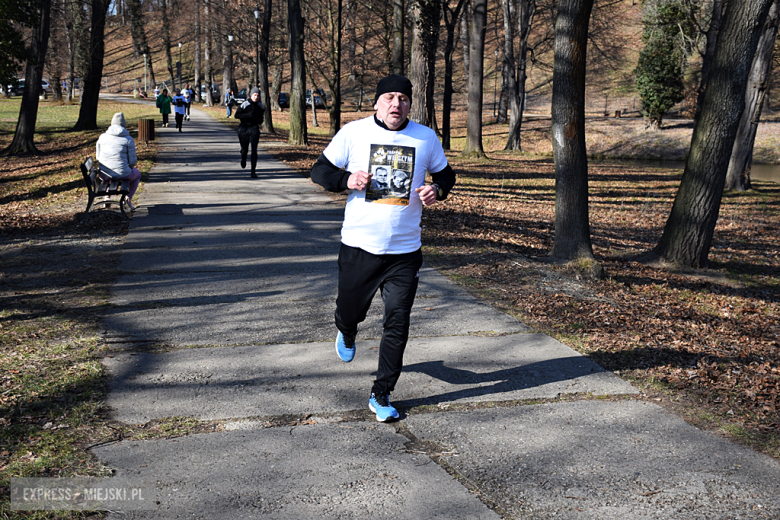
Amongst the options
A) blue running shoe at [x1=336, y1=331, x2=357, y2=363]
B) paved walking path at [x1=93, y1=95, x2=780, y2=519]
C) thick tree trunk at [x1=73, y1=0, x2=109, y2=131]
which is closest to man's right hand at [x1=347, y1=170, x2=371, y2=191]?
blue running shoe at [x1=336, y1=331, x2=357, y2=363]

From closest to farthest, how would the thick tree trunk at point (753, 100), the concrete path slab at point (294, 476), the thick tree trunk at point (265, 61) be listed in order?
the concrete path slab at point (294, 476), the thick tree trunk at point (753, 100), the thick tree trunk at point (265, 61)

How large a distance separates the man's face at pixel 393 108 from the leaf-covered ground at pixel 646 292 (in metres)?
2.60

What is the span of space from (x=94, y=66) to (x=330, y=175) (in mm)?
30147

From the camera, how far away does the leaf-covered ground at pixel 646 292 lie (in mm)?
5062

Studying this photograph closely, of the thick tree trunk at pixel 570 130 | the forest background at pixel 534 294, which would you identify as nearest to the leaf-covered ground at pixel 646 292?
the forest background at pixel 534 294

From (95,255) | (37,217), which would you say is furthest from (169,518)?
(37,217)

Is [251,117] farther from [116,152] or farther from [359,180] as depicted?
[359,180]

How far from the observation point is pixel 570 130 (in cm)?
880

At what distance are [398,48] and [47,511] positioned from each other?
72.1 ft

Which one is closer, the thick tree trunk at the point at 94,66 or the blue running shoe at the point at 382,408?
the blue running shoe at the point at 382,408

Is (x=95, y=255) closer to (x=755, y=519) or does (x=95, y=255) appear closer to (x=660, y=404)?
(x=660, y=404)

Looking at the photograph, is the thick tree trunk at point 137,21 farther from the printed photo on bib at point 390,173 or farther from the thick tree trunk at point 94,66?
the printed photo on bib at point 390,173

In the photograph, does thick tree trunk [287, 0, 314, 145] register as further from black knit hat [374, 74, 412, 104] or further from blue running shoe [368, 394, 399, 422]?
blue running shoe [368, 394, 399, 422]

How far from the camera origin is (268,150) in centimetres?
2298
